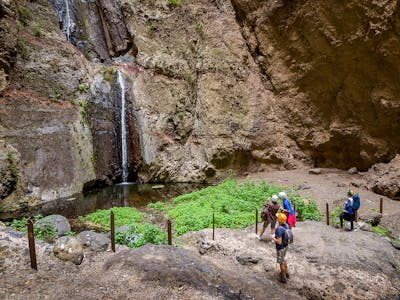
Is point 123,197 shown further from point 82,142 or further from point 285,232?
point 285,232

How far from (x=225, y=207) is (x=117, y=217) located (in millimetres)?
4507

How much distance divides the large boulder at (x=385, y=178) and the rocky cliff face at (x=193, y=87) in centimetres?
76

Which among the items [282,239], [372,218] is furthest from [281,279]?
[372,218]

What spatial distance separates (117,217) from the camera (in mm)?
11891

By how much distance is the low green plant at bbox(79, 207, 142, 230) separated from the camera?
11373mm

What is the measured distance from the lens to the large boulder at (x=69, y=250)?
6.85 m

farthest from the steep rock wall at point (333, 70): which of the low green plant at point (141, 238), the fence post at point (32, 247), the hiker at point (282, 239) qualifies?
the fence post at point (32, 247)

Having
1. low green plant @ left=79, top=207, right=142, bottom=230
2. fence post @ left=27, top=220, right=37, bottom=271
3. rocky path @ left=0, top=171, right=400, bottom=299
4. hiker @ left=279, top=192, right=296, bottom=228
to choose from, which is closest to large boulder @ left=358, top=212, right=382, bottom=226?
rocky path @ left=0, top=171, right=400, bottom=299

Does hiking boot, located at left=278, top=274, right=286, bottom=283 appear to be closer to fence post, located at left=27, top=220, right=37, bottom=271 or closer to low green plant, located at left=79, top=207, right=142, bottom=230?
fence post, located at left=27, top=220, right=37, bottom=271

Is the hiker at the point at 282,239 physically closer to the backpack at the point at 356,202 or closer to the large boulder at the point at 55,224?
the backpack at the point at 356,202

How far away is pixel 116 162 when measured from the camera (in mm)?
18625

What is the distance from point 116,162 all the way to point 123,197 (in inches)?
145

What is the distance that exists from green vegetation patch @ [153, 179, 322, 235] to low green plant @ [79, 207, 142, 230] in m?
1.46

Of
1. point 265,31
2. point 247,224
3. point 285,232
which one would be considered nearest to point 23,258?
point 285,232
